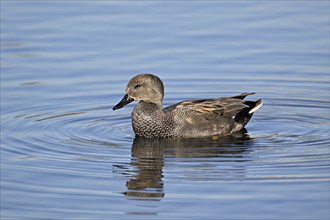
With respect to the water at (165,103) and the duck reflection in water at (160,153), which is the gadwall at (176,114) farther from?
the water at (165,103)

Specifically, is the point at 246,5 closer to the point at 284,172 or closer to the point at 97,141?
the point at 97,141

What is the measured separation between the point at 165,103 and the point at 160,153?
2.89m

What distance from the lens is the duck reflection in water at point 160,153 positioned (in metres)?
11.6

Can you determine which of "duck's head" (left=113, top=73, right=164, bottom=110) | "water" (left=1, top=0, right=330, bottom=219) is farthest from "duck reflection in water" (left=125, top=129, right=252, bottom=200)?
"duck's head" (left=113, top=73, right=164, bottom=110)

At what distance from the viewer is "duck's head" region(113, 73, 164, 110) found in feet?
47.7

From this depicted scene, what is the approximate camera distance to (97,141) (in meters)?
14.0

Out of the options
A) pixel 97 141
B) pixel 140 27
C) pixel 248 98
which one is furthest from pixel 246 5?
pixel 97 141

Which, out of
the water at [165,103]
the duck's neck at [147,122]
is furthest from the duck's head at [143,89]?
the water at [165,103]

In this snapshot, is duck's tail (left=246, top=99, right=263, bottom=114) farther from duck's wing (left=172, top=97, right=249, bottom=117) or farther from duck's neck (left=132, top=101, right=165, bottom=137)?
duck's neck (left=132, top=101, right=165, bottom=137)

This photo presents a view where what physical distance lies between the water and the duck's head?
584 millimetres

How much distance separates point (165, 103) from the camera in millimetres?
16281

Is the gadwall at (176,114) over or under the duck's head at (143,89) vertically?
under

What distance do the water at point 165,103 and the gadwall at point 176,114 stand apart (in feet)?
0.95

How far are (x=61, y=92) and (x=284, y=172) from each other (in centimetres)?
558
